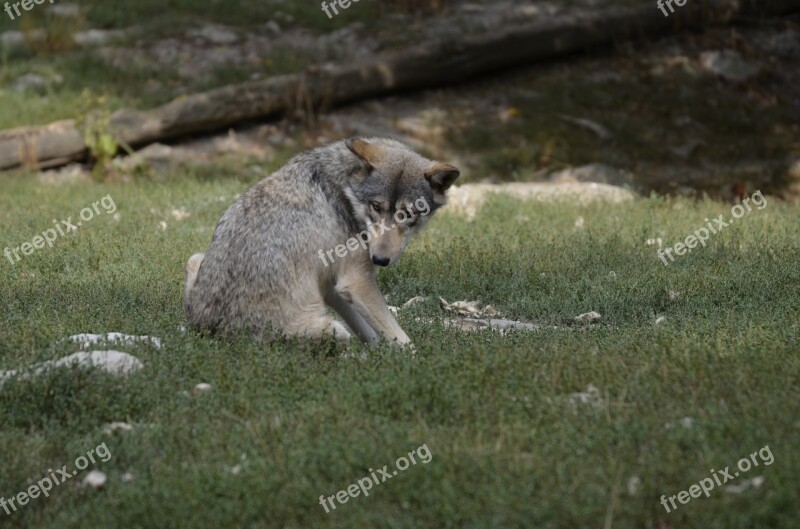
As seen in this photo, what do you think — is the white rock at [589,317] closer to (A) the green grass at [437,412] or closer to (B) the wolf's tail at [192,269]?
(A) the green grass at [437,412]

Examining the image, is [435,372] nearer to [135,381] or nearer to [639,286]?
[135,381]

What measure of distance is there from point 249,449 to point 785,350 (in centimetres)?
362

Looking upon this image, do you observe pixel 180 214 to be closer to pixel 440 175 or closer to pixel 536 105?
pixel 440 175

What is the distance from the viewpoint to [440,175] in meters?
8.21

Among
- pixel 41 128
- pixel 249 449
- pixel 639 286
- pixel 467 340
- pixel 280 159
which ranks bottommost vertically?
pixel 280 159

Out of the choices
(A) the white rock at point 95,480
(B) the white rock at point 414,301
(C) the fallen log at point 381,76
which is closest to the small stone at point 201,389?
(A) the white rock at point 95,480

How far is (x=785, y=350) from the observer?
7309mm

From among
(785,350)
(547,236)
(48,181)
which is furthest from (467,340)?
(48,181)

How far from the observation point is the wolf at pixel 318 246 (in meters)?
7.95

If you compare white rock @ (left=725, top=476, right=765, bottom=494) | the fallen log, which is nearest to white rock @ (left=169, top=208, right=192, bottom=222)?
the fallen log

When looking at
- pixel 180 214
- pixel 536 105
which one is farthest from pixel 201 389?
pixel 536 105

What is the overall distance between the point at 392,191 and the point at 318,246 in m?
0.68

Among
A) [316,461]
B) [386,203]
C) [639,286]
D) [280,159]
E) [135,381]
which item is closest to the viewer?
[316,461]

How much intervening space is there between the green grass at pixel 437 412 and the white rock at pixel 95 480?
82 millimetres
